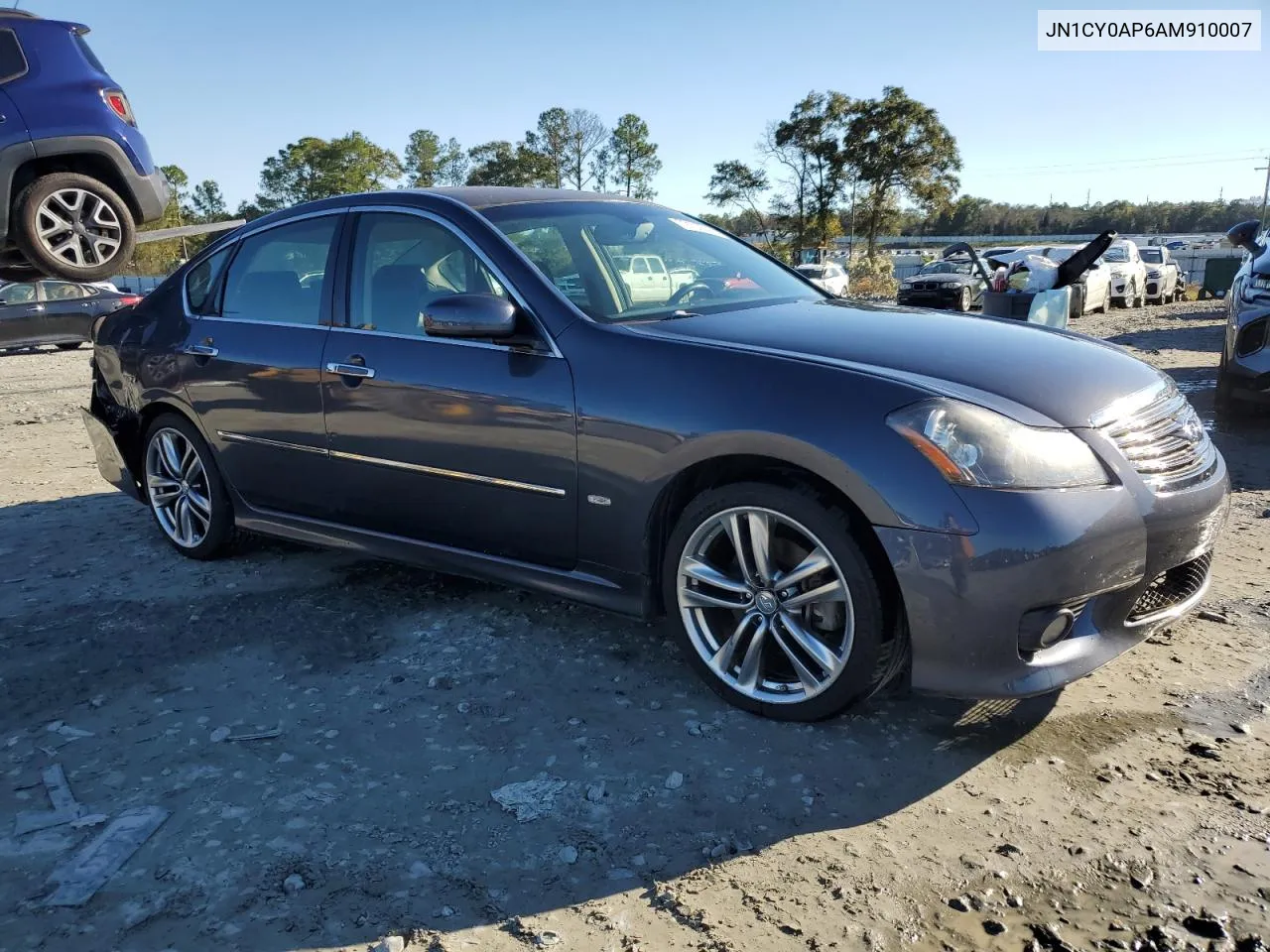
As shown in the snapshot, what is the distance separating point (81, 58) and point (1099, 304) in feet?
66.3

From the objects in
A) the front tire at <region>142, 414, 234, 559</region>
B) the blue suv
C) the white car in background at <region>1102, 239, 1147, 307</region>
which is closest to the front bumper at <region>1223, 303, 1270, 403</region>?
the front tire at <region>142, 414, 234, 559</region>

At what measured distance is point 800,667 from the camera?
2984 mm

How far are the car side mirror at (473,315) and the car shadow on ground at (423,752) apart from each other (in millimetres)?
1192

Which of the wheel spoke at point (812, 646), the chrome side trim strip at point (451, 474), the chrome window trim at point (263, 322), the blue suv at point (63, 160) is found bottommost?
the wheel spoke at point (812, 646)

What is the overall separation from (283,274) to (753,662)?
9.15 ft

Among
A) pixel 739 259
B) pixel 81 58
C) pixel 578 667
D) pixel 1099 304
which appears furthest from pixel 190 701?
pixel 1099 304

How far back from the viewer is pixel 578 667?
353 centimetres

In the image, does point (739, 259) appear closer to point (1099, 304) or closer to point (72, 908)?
point (72, 908)

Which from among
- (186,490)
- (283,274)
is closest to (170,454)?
(186,490)

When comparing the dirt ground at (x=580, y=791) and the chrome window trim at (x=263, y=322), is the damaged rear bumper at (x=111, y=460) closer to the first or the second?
the chrome window trim at (x=263, y=322)

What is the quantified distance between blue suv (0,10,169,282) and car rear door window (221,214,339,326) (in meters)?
3.91

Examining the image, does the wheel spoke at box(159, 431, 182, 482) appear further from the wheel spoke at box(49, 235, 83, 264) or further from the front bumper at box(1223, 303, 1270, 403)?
the front bumper at box(1223, 303, 1270, 403)

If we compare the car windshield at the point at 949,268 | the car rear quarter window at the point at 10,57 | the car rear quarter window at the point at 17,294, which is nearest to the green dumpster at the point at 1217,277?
the car windshield at the point at 949,268

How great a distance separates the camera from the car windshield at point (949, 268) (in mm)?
25281
